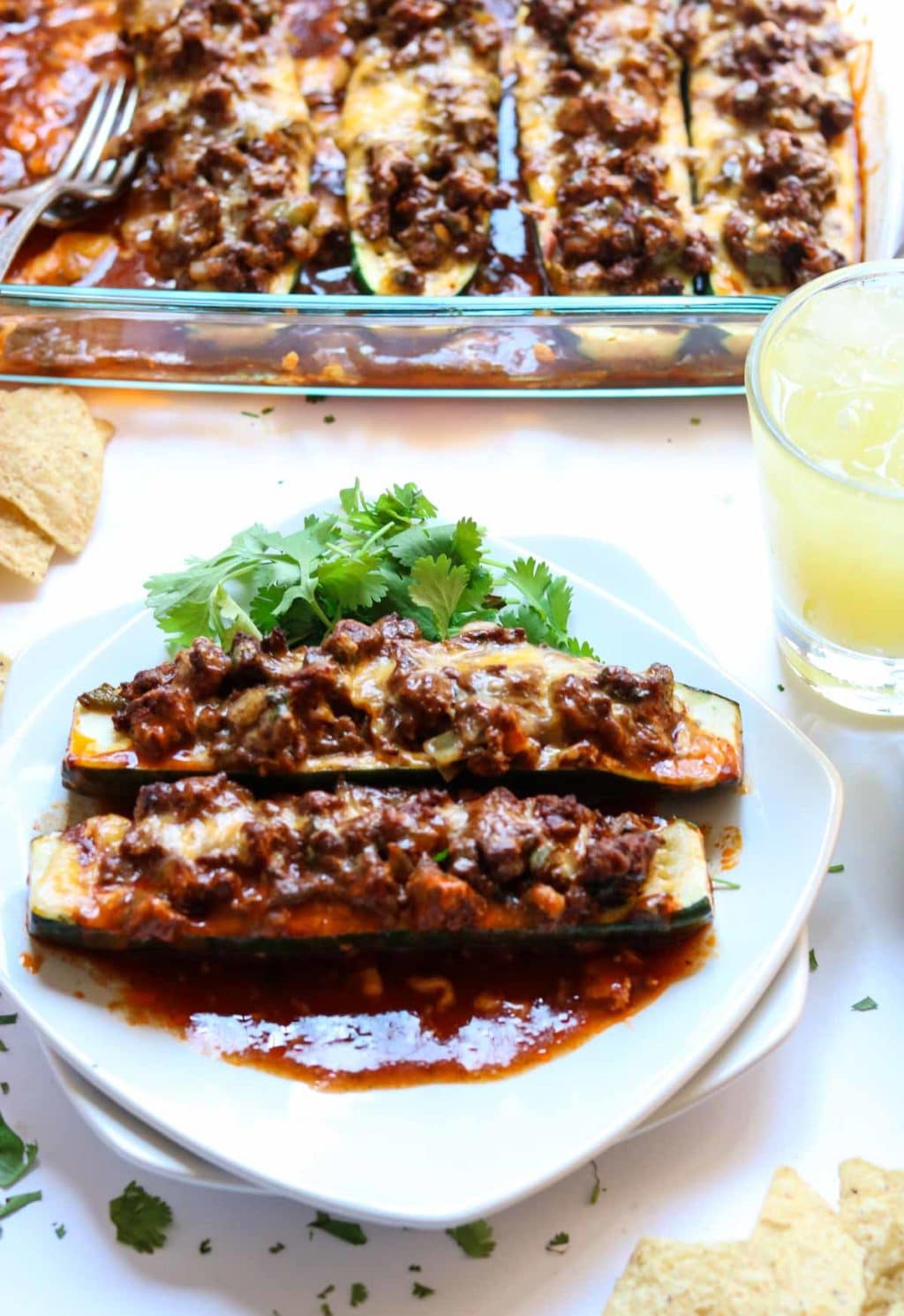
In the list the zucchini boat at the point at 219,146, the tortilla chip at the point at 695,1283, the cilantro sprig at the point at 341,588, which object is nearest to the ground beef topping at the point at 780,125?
the zucchini boat at the point at 219,146

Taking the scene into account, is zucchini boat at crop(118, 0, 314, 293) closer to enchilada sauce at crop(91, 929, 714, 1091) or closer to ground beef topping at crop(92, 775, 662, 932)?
ground beef topping at crop(92, 775, 662, 932)

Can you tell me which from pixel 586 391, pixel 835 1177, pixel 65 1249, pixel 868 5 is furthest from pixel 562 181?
pixel 65 1249

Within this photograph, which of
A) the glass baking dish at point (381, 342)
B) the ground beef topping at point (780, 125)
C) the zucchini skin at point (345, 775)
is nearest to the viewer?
the zucchini skin at point (345, 775)

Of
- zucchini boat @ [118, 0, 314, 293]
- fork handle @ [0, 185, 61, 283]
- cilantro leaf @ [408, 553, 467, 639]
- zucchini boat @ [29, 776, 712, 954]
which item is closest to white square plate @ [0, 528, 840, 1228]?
zucchini boat @ [29, 776, 712, 954]

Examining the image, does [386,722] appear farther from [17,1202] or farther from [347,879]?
[17,1202]

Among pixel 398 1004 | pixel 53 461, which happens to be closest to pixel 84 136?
pixel 53 461

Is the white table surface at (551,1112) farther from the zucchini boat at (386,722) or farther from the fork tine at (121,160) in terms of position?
the fork tine at (121,160)

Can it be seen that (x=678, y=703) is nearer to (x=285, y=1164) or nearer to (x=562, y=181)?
(x=285, y=1164)
